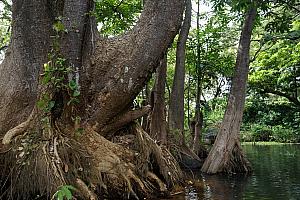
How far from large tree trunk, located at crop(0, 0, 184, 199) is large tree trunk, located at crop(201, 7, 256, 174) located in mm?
3945

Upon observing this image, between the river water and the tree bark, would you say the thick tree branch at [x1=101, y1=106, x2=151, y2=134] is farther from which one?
the river water

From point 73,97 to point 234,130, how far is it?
5.88m

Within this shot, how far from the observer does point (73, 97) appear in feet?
14.4

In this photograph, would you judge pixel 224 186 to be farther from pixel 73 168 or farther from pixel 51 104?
pixel 51 104

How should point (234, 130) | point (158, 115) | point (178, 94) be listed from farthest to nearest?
1. point (178, 94)
2. point (234, 130)
3. point (158, 115)

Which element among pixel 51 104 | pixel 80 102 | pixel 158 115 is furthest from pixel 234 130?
pixel 51 104

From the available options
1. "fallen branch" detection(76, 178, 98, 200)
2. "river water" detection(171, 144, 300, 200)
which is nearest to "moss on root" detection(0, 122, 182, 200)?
"fallen branch" detection(76, 178, 98, 200)

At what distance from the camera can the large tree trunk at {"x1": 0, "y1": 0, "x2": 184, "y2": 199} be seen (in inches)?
166

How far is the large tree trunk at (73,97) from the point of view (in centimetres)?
421

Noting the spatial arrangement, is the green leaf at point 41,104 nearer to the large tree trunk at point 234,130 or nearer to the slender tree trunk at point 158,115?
the slender tree trunk at point 158,115

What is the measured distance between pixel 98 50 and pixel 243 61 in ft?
17.3

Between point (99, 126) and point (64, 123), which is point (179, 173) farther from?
point (64, 123)

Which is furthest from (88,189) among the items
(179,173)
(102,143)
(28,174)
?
(179,173)

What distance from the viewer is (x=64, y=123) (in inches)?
186
